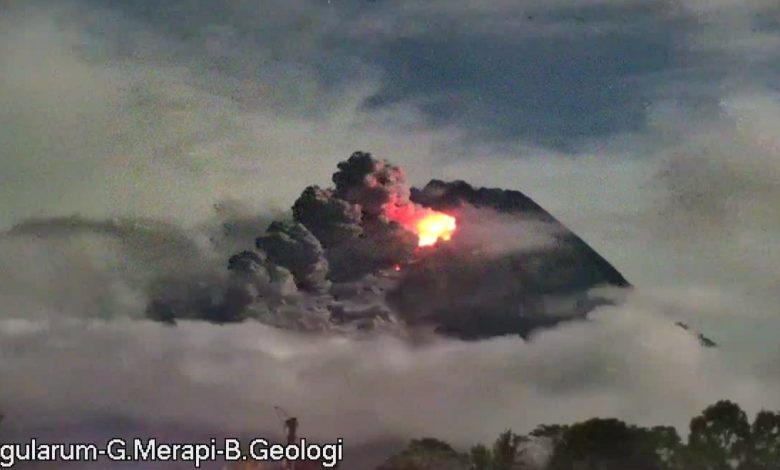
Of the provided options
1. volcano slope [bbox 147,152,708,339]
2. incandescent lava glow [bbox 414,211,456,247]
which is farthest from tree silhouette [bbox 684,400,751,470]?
incandescent lava glow [bbox 414,211,456,247]

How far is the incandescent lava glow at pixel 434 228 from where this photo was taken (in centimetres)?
506

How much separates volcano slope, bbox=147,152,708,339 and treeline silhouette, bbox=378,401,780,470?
55 centimetres

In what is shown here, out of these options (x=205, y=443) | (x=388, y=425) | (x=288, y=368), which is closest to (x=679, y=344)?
(x=388, y=425)

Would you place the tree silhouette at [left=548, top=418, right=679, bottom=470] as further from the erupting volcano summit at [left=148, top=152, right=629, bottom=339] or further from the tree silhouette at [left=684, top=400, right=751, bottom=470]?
the erupting volcano summit at [left=148, top=152, right=629, bottom=339]

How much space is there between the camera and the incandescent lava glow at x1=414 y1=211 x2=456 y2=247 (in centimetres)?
506

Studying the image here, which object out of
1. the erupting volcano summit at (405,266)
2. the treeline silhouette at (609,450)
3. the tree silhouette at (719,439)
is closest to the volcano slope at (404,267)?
the erupting volcano summit at (405,266)

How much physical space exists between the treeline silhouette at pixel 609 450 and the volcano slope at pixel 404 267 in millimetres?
546

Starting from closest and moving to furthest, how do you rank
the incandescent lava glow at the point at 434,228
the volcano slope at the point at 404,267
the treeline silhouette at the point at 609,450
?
the treeline silhouette at the point at 609,450 < the volcano slope at the point at 404,267 < the incandescent lava glow at the point at 434,228

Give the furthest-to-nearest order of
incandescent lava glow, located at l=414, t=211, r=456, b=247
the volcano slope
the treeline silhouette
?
incandescent lava glow, located at l=414, t=211, r=456, b=247 → the volcano slope → the treeline silhouette

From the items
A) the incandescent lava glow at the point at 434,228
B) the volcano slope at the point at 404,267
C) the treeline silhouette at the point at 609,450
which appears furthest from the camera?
the incandescent lava glow at the point at 434,228

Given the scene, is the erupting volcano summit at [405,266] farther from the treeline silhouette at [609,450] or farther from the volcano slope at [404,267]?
the treeline silhouette at [609,450]

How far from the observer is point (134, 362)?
481 centimetres

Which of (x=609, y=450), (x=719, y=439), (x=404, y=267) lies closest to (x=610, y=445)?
(x=609, y=450)

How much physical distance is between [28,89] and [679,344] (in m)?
3.55
